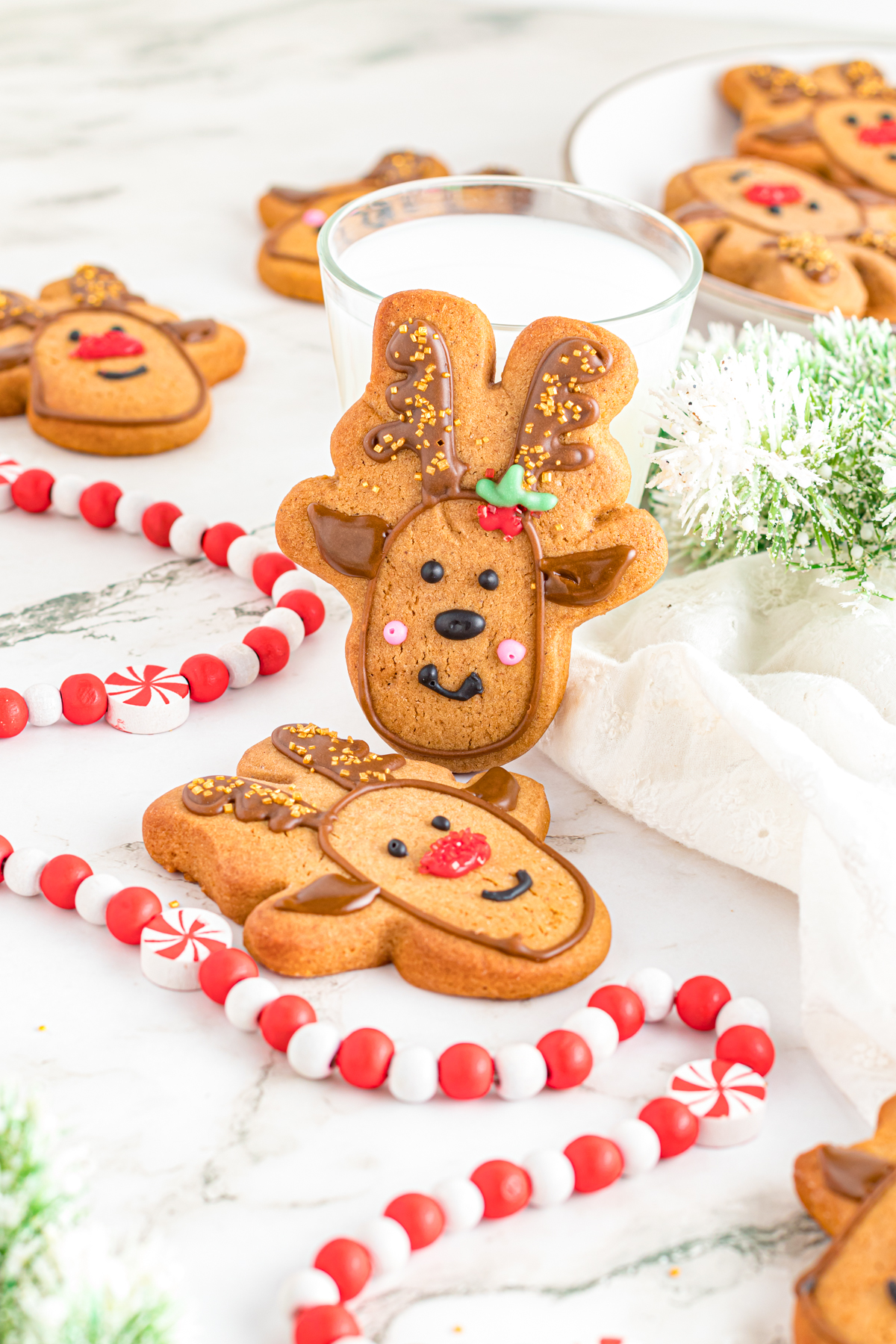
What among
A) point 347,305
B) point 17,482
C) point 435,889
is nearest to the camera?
point 435,889

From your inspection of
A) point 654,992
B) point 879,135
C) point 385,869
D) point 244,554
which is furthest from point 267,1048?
point 879,135

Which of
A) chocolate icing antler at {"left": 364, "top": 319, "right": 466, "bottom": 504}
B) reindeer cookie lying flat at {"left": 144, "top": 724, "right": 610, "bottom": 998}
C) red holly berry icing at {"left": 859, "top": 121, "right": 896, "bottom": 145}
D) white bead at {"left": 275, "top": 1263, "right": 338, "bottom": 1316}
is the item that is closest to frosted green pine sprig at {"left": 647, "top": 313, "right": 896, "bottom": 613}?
chocolate icing antler at {"left": 364, "top": 319, "right": 466, "bottom": 504}

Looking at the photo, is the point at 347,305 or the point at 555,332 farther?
the point at 347,305

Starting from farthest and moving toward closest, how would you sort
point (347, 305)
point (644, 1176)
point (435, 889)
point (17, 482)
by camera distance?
point (17, 482)
point (347, 305)
point (435, 889)
point (644, 1176)

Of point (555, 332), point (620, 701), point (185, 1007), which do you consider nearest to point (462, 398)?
point (555, 332)

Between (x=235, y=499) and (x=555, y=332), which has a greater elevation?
(x=555, y=332)

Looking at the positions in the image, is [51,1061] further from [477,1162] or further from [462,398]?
[462,398]

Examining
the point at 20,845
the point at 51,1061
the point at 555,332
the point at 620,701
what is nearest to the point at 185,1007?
the point at 51,1061

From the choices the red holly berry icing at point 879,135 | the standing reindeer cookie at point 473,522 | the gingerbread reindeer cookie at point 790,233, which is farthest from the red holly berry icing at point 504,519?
the red holly berry icing at point 879,135
